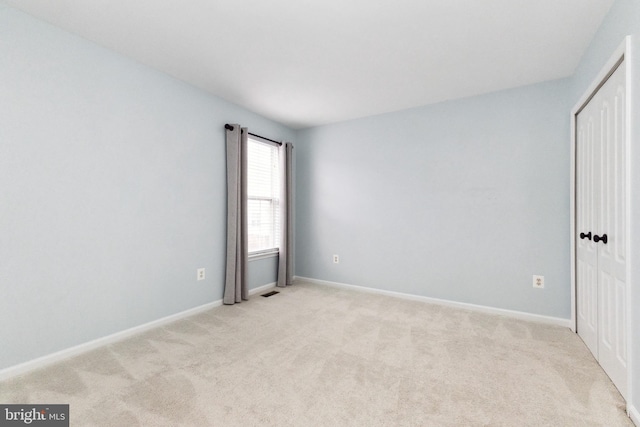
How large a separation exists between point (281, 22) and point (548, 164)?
2.90 metres

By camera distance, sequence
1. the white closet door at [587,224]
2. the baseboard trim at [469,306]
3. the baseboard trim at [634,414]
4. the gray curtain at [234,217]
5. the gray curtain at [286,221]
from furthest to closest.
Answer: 1. the gray curtain at [286,221]
2. the gray curtain at [234,217]
3. the baseboard trim at [469,306]
4. the white closet door at [587,224]
5. the baseboard trim at [634,414]

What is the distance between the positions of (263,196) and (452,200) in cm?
251

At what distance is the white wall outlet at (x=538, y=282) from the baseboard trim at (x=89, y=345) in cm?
354

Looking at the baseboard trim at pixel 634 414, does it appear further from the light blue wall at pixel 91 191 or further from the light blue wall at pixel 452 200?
the light blue wall at pixel 91 191

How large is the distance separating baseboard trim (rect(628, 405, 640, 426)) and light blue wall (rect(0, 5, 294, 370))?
3.42 metres

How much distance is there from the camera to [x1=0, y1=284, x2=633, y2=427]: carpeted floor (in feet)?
4.99

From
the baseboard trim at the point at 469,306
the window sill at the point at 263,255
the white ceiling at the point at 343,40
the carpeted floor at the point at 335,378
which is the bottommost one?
the carpeted floor at the point at 335,378

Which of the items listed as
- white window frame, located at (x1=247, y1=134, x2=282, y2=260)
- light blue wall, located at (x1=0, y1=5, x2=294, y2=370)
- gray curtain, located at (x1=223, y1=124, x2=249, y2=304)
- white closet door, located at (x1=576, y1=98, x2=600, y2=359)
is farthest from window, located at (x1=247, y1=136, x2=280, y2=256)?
white closet door, located at (x1=576, y1=98, x2=600, y2=359)

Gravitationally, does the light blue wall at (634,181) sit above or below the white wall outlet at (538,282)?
above

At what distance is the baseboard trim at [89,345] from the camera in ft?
6.16

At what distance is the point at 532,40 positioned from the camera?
2219 mm

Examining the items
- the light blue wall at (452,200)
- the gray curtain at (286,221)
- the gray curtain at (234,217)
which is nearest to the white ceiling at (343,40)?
the light blue wall at (452,200)

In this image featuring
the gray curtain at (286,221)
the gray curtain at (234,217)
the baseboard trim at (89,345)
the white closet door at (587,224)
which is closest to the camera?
the baseboard trim at (89,345)

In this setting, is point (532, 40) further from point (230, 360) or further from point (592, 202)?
point (230, 360)
